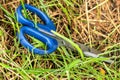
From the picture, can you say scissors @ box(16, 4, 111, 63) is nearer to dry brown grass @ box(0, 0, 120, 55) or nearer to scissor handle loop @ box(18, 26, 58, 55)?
scissor handle loop @ box(18, 26, 58, 55)

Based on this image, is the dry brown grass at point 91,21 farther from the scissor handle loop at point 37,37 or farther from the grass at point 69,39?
the scissor handle loop at point 37,37

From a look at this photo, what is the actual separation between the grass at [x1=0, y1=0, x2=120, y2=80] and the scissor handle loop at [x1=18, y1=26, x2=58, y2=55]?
0.17 ft

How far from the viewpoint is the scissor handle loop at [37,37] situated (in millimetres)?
1240

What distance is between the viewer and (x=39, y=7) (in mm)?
1362

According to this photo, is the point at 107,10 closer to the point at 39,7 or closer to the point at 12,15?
the point at 39,7

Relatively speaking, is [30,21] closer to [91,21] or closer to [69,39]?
[69,39]

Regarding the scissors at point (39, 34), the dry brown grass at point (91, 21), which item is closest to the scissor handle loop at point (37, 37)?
the scissors at point (39, 34)

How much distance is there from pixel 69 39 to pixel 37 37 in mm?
131

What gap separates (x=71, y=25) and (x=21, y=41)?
10.4 inches

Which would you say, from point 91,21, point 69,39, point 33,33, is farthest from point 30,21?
point 91,21

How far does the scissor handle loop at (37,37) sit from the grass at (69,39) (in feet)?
0.17

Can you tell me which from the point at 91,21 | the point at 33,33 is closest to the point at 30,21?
the point at 33,33

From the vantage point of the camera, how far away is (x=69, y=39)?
1.27 metres

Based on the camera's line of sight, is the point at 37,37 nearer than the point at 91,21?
Yes
